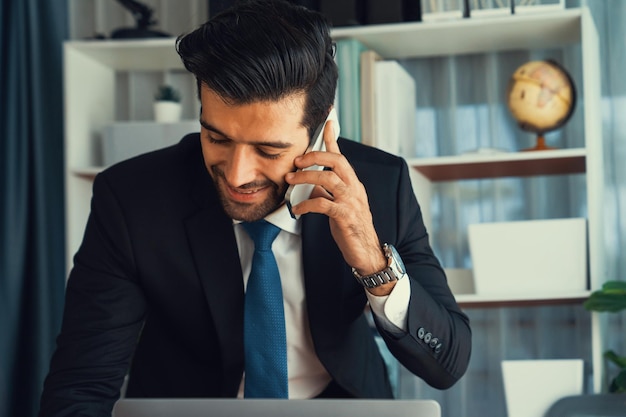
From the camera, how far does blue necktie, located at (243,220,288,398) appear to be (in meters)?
1.66

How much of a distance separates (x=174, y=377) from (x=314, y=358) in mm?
268

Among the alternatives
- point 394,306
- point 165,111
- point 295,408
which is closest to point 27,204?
point 165,111

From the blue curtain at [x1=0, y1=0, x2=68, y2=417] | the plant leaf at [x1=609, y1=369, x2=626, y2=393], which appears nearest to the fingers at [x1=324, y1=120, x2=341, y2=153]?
the plant leaf at [x1=609, y1=369, x2=626, y2=393]

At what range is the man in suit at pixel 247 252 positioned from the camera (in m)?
1.50

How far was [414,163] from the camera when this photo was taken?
2.44 m

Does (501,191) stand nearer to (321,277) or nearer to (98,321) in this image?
(321,277)

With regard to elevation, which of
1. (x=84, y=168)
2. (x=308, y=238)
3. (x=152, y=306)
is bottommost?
(x=152, y=306)

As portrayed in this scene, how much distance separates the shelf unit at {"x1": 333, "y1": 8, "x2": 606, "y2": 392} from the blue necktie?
84 cm

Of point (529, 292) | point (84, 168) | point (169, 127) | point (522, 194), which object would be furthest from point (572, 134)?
point (84, 168)

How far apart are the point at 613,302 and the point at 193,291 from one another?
Result: 1.08 m

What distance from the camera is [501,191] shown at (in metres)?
2.73

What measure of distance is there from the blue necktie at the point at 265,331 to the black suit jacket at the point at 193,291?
2 cm

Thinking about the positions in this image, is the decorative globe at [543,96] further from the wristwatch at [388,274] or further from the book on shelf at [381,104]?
the wristwatch at [388,274]

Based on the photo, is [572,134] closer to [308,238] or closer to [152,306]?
[308,238]
